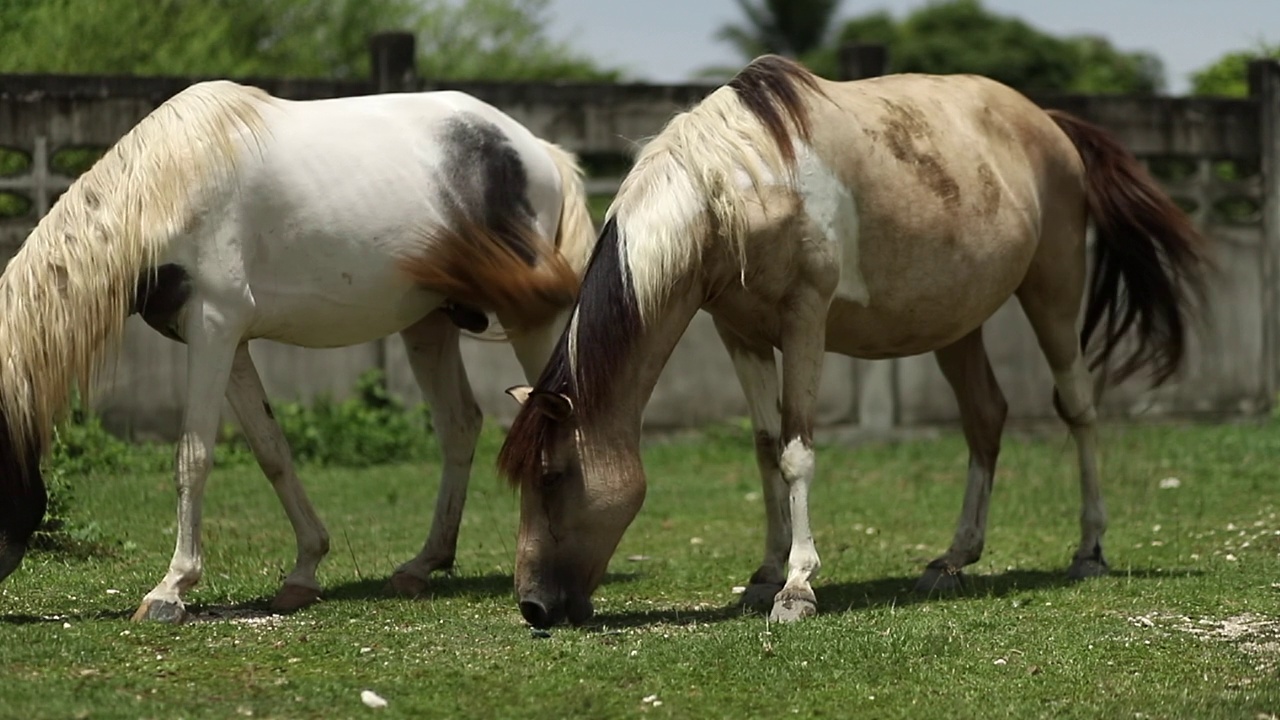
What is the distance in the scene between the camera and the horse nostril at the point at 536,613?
5.83m

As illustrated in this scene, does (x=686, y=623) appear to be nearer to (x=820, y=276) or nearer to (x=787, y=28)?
(x=820, y=276)

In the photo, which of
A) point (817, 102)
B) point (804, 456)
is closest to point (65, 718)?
point (804, 456)

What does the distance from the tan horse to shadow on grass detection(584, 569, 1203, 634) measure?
0.14 metres

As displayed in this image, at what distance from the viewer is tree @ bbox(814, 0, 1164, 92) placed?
1431 inches

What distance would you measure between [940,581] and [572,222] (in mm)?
2119

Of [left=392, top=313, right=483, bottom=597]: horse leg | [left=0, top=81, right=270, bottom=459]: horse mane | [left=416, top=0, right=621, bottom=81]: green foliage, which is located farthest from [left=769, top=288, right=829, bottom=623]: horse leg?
[left=416, top=0, right=621, bottom=81]: green foliage

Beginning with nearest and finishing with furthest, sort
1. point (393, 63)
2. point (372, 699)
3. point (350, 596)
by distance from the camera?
point (372, 699)
point (350, 596)
point (393, 63)

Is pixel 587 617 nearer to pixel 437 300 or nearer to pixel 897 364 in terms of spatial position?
pixel 437 300

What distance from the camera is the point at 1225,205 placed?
13.9 metres

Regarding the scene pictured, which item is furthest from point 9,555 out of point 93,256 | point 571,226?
point 571,226

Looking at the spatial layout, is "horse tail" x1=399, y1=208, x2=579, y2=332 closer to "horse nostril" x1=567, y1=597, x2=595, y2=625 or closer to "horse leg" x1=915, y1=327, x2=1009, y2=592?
"horse nostril" x1=567, y1=597, x2=595, y2=625

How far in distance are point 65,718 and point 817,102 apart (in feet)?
11.8

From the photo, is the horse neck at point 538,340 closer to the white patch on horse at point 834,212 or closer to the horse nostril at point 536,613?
the white patch on horse at point 834,212

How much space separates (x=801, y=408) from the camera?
6305 mm
